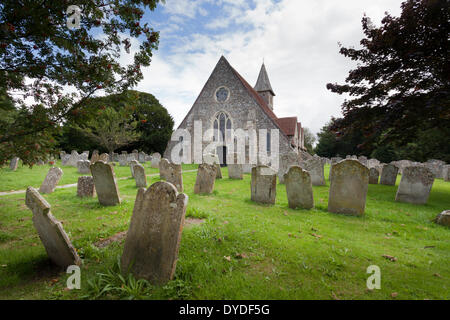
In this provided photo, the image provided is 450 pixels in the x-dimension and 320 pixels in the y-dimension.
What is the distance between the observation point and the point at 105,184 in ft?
18.7

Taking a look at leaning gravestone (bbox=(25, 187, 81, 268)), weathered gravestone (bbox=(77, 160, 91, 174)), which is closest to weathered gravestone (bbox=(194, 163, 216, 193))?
leaning gravestone (bbox=(25, 187, 81, 268))

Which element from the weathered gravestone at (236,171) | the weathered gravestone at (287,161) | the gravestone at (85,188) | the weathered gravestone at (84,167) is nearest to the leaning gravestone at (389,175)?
the weathered gravestone at (287,161)

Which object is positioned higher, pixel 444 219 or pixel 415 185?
pixel 415 185

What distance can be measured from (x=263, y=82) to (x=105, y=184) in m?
33.5

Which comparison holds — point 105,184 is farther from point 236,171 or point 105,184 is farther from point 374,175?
point 374,175

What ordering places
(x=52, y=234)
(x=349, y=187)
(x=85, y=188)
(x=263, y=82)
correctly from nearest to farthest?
(x=52, y=234), (x=349, y=187), (x=85, y=188), (x=263, y=82)

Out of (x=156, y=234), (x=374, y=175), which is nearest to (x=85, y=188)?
(x=156, y=234)

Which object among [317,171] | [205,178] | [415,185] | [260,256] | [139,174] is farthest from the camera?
[317,171]

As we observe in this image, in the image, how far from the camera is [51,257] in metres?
2.81

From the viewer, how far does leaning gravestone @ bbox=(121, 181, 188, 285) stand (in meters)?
2.35

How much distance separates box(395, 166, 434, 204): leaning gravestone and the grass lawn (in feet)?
5.42
